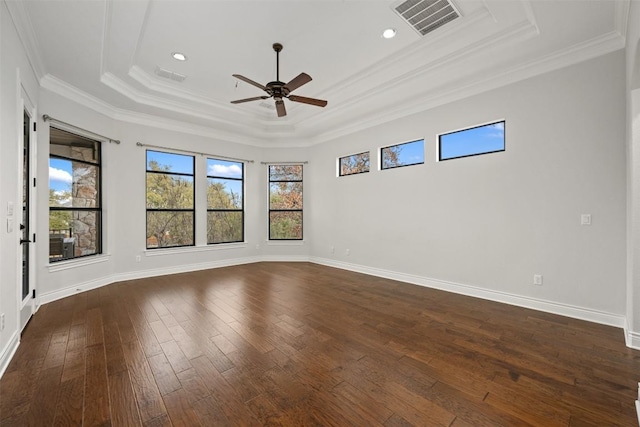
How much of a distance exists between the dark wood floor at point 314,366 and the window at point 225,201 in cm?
270

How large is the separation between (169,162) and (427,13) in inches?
203

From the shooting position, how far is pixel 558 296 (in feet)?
11.0

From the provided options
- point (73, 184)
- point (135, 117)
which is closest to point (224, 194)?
point (135, 117)

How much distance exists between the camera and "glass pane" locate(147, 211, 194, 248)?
5.46 meters

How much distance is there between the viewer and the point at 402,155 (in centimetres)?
508

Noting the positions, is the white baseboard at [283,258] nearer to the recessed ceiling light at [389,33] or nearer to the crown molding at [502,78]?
the crown molding at [502,78]

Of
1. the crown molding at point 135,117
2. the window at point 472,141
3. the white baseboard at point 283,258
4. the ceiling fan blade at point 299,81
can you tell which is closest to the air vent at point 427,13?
the ceiling fan blade at point 299,81

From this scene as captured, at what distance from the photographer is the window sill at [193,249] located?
17.7ft

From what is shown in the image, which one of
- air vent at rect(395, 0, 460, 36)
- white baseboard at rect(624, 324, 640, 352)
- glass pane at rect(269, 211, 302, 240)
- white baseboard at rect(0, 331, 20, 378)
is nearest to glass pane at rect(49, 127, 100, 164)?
white baseboard at rect(0, 331, 20, 378)

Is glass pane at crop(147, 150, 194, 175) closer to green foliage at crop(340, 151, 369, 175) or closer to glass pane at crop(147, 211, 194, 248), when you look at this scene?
glass pane at crop(147, 211, 194, 248)

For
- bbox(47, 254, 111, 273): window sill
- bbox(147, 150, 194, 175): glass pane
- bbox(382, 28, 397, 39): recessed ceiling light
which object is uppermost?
bbox(382, 28, 397, 39): recessed ceiling light

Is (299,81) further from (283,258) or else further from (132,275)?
(283,258)

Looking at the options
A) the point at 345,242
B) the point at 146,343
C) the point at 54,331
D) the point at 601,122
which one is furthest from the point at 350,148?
the point at 54,331

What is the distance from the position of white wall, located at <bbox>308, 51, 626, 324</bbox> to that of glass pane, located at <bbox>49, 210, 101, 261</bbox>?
506 centimetres
